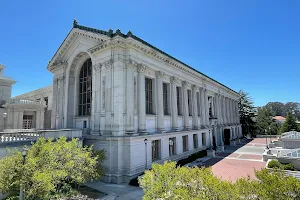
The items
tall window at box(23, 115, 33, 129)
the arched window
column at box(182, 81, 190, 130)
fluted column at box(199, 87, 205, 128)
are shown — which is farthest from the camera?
fluted column at box(199, 87, 205, 128)

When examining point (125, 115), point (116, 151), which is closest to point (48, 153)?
point (116, 151)

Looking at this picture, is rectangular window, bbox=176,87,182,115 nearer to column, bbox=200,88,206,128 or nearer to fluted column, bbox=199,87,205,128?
fluted column, bbox=199,87,205,128

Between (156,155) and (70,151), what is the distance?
11188mm

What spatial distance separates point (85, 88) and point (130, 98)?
24.9 ft

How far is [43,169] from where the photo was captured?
8758mm

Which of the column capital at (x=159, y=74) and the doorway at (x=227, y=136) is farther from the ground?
the column capital at (x=159, y=74)

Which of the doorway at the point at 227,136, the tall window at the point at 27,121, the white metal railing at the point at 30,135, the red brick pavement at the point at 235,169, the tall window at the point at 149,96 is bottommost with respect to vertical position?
the red brick pavement at the point at 235,169

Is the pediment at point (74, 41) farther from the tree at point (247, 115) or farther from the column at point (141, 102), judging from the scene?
the tree at point (247, 115)

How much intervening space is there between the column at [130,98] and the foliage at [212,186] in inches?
367

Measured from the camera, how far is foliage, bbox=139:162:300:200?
5.23 m

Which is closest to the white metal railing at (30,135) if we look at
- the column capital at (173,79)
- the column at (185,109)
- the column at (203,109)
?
the column capital at (173,79)

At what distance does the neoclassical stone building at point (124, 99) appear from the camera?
16703mm

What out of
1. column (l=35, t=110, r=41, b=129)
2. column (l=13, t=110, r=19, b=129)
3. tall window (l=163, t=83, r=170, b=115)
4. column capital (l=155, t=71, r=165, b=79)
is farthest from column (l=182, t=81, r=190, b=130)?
column (l=13, t=110, r=19, b=129)

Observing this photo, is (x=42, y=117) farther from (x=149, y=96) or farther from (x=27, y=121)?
(x=149, y=96)
